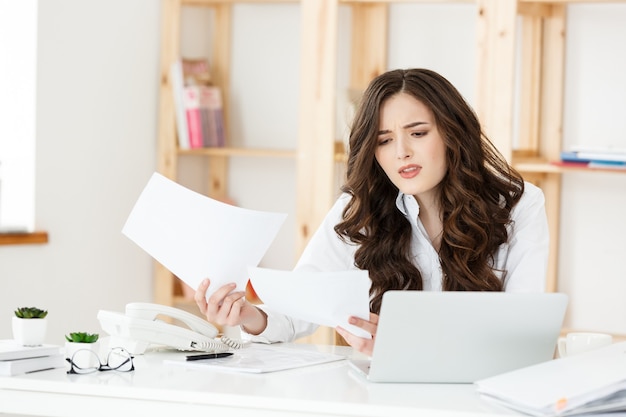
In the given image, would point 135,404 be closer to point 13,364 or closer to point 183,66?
point 13,364

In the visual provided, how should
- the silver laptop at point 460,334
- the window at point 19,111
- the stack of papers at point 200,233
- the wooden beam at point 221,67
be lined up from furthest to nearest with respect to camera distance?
1. the wooden beam at point 221,67
2. the window at point 19,111
3. the stack of papers at point 200,233
4. the silver laptop at point 460,334

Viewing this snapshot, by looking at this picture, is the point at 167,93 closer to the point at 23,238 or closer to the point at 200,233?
the point at 23,238

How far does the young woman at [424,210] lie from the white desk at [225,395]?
0.49m

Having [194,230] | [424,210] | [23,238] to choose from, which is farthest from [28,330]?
[23,238]

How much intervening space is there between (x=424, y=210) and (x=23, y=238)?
1.48 m

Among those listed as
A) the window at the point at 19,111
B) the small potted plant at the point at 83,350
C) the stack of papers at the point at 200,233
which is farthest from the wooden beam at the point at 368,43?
the small potted plant at the point at 83,350

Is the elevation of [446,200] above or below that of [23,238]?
above

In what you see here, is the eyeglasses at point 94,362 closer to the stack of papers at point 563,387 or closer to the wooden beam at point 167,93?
the stack of papers at point 563,387

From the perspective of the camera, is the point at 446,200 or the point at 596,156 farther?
the point at 596,156

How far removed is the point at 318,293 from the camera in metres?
1.71

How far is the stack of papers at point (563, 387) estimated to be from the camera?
1.43 metres

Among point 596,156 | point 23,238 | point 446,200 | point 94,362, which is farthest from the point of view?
point 596,156

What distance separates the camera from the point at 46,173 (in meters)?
3.40

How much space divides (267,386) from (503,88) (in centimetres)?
209
